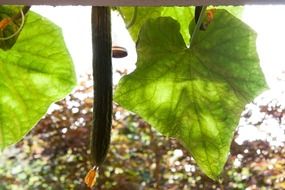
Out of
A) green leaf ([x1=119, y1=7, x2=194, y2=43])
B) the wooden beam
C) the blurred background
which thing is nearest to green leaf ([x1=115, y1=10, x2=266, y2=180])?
green leaf ([x1=119, y1=7, x2=194, y2=43])

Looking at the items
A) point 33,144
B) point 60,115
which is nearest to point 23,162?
point 33,144

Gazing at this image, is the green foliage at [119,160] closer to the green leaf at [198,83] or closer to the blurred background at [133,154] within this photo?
the blurred background at [133,154]

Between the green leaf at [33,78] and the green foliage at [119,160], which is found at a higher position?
the green leaf at [33,78]

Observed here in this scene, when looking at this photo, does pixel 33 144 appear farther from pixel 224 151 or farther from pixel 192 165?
pixel 224 151

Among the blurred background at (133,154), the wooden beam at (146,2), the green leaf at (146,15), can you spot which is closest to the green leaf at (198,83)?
the green leaf at (146,15)

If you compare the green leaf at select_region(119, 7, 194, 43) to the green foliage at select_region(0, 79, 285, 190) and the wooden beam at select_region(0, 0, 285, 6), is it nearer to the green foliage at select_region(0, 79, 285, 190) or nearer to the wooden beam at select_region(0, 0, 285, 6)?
the wooden beam at select_region(0, 0, 285, 6)
